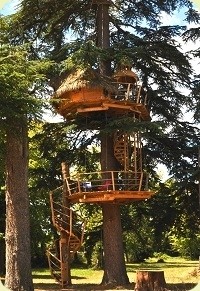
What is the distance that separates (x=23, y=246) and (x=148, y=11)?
8.94 m

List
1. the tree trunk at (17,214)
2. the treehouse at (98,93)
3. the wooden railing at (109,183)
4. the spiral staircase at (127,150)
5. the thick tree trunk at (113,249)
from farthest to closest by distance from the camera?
1. the spiral staircase at (127,150)
2. the thick tree trunk at (113,249)
3. the treehouse at (98,93)
4. the wooden railing at (109,183)
5. the tree trunk at (17,214)

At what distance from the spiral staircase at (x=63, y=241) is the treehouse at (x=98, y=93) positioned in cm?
266

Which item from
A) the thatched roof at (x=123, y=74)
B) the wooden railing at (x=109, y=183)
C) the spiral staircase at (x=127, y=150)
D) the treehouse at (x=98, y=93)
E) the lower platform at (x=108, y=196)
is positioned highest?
the thatched roof at (x=123, y=74)

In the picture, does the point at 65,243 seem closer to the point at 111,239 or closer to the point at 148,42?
the point at 111,239

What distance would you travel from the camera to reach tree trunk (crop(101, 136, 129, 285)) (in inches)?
598

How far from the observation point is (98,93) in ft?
48.6

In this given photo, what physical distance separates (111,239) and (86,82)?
4680mm

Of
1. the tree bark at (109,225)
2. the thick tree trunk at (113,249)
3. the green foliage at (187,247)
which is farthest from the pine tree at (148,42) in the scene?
the green foliage at (187,247)

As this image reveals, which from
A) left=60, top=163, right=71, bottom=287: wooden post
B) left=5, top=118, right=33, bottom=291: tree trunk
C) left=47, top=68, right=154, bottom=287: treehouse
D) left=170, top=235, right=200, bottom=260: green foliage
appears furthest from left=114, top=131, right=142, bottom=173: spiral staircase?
left=170, top=235, right=200, bottom=260: green foliage

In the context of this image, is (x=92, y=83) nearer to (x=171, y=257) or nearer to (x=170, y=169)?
(x=170, y=169)

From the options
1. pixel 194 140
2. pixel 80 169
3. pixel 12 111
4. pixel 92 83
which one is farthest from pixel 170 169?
pixel 12 111

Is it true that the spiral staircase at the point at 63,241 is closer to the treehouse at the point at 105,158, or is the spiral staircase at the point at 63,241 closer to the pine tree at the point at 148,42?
the treehouse at the point at 105,158

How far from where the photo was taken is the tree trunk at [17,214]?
514 inches

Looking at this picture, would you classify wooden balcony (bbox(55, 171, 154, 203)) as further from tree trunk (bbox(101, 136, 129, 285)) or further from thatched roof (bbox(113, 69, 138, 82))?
thatched roof (bbox(113, 69, 138, 82))
